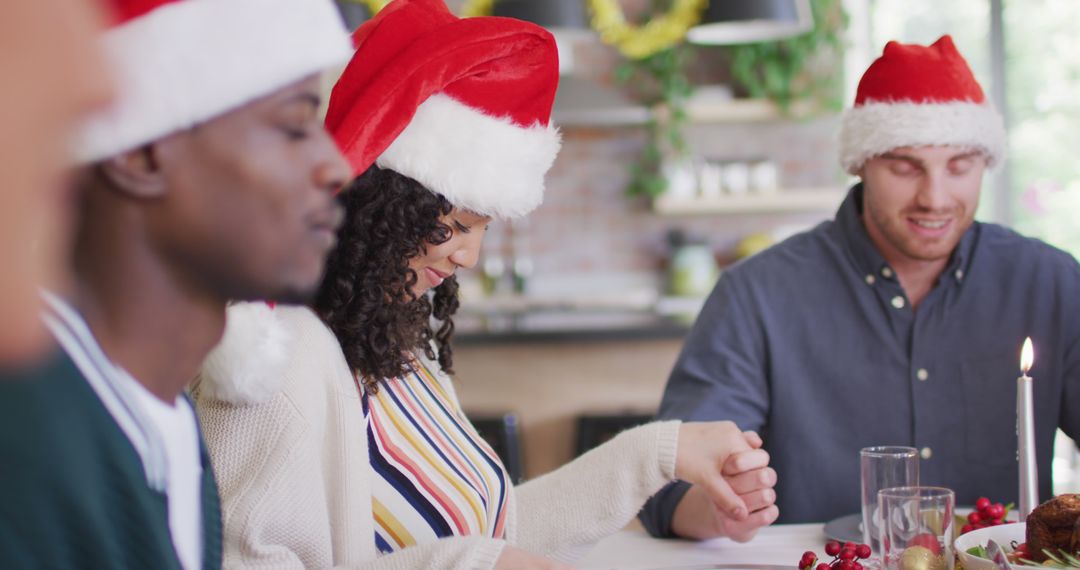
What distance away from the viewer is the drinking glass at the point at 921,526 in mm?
1137

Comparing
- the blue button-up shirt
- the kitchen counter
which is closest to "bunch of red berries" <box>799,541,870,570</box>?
the blue button-up shirt

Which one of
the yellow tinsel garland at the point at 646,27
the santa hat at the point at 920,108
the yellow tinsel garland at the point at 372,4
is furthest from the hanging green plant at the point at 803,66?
the santa hat at the point at 920,108

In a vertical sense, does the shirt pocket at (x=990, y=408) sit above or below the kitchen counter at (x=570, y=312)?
above

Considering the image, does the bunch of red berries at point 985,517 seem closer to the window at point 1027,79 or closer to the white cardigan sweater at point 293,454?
the white cardigan sweater at point 293,454

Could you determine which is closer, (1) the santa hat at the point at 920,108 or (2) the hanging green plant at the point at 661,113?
(1) the santa hat at the point at 920,108

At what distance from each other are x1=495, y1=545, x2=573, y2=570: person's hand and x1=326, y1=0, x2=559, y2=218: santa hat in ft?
1.37

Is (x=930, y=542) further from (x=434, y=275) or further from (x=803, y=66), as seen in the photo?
(x=803, y=66)

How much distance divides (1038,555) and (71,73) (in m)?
1.03

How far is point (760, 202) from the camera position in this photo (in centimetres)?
498

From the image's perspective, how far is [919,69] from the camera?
197 cm

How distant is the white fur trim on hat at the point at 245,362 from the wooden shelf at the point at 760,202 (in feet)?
13.6

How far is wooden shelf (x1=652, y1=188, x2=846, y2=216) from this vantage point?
497cm

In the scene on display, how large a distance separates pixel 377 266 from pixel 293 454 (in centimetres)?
27

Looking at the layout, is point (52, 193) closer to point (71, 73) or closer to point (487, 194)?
point (71, 73)
